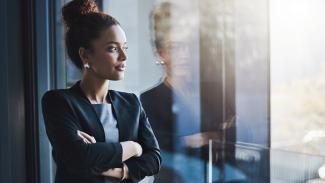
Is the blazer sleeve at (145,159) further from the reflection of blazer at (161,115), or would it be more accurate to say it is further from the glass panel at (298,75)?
the glass panel at (298,75)

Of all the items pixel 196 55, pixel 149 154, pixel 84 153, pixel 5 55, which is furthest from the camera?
pixel 5 55

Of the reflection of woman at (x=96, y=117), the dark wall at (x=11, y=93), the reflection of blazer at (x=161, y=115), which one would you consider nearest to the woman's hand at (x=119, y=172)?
the reflection of woman at (x=96, y=117)

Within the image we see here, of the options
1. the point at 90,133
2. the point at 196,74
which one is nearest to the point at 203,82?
the point at 196,74

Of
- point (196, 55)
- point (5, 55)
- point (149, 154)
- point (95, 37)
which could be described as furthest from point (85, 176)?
point (5, 55)

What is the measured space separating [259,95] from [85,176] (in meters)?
0.60

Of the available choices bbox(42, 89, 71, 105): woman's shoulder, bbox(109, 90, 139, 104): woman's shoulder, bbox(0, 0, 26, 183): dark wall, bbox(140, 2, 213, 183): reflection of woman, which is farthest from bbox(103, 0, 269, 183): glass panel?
bbox(0, 0, 26, 183): dark wall

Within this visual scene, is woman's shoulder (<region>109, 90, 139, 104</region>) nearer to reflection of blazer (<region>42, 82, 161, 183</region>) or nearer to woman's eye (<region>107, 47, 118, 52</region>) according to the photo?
reflection of blazer (<region>42, 82, 161, 183</region>)

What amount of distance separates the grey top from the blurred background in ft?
0.59

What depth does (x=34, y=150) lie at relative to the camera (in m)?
1.91

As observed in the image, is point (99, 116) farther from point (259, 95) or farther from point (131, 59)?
point (259, 95)

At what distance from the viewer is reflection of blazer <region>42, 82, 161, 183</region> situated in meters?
1.36

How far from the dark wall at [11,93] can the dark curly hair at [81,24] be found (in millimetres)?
443

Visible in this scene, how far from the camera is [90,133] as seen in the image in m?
1.43

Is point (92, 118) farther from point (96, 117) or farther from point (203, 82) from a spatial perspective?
point (203, 82)
